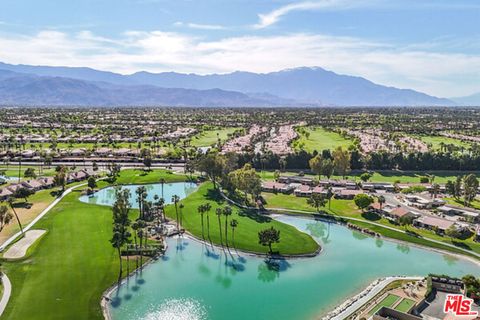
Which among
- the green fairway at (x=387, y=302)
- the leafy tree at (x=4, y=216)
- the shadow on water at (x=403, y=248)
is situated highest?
the leafy tree at (x=4, y=216)

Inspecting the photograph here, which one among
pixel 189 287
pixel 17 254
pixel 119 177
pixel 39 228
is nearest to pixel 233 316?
pixel 189 287

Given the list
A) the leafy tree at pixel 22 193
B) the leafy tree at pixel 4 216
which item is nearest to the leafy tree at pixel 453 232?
the leafy tree at pixel 4 216

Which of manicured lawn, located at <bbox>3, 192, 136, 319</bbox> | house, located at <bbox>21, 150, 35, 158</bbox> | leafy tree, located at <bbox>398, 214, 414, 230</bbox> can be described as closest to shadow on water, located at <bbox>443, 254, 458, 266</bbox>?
leafy tree, located at <bbox>398, 214, 414, 230</bbox>

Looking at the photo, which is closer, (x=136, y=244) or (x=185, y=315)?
(x=185, y=315)

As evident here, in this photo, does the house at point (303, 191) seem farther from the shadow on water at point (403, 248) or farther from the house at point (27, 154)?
the house at point (27, 154)

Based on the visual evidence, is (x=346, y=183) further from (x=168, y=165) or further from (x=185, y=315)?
(x=185, y=315)
